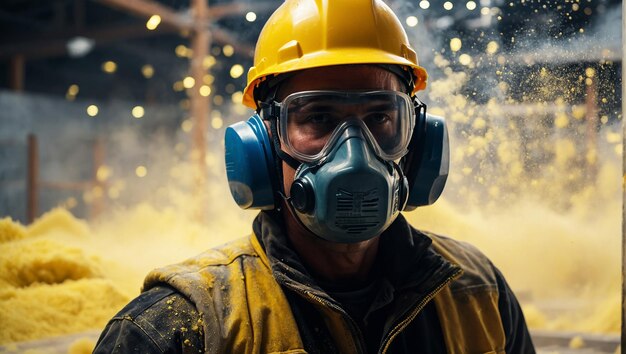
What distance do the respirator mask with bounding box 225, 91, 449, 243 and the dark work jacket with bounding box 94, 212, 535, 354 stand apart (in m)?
0.12

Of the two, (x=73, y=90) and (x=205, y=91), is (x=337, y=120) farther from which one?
(x=73, y=90)

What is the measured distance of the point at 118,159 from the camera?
14.2 feet

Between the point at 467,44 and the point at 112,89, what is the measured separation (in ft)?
12.1

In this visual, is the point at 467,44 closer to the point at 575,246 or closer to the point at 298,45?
the point at 298,45

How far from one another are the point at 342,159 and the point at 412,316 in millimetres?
449

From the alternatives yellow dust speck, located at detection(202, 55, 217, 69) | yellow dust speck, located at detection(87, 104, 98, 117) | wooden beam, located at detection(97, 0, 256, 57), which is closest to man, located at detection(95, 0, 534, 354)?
wooden beam, located at detection(97, 0, 256, 57)

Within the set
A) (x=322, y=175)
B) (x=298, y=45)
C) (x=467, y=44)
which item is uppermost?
(x=467, y=44)

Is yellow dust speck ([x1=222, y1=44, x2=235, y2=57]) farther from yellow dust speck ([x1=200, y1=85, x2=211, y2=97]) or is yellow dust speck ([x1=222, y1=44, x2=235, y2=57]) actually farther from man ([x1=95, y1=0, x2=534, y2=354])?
man ([x1=95, y1=0, x2=534, y2=354])

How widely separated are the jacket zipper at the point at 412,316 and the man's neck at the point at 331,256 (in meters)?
0.19

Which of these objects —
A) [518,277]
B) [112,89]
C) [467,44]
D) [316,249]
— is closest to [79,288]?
[316,249]

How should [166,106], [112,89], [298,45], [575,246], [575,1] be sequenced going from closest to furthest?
[298,45], [575,1], [575,246], [166,106], [112,89]

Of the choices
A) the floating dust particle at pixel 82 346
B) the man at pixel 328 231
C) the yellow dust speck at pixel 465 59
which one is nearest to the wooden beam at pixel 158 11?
the yellow dust speck at pixel 465 59

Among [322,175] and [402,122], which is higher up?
[402,122]

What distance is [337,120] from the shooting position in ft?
5.41
